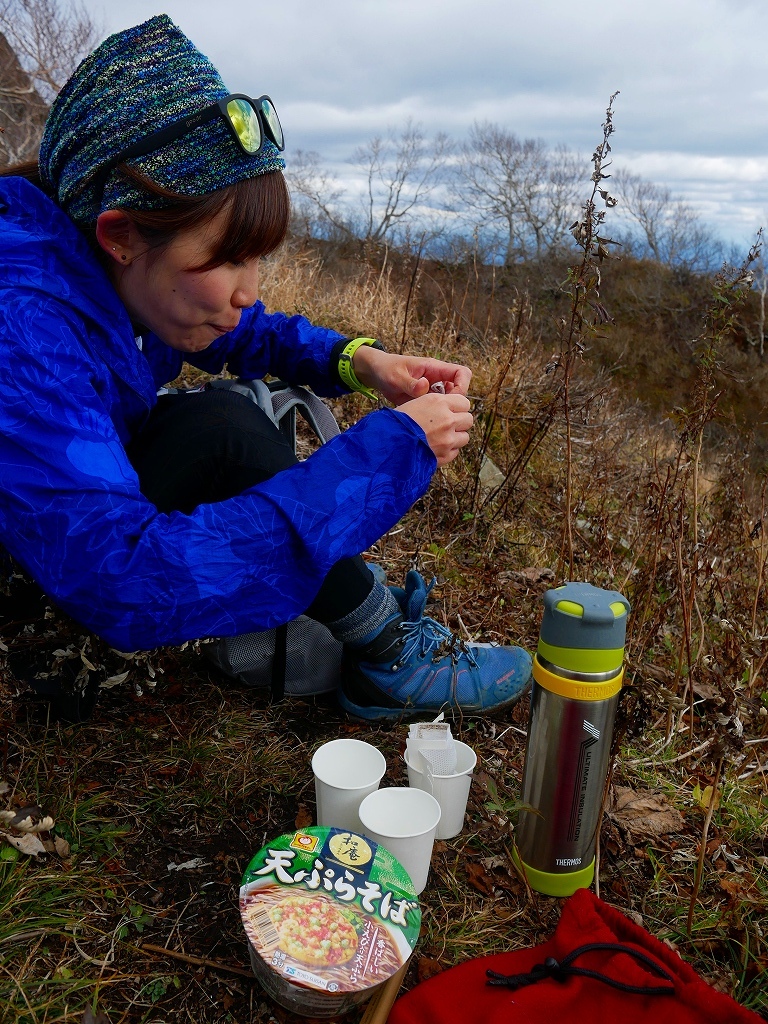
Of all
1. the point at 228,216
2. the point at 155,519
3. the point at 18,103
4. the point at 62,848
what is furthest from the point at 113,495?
the point at 18,103

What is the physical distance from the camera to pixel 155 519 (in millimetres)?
1315

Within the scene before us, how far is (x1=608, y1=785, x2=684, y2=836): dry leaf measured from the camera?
1.84 m

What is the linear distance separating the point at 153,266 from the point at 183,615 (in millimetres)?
681

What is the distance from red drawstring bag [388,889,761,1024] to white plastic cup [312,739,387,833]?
368mm

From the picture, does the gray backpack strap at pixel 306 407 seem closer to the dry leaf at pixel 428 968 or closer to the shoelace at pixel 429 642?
the shoelace at pixel 429 642

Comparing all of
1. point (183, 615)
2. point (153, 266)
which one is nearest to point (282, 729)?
point (183, 615)

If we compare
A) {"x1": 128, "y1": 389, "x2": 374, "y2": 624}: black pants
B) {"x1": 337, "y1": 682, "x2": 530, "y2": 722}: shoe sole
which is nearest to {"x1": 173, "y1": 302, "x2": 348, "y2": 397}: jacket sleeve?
{"x1": 128, "y1": 389, "x2": 374, "y2": 624}: black pants

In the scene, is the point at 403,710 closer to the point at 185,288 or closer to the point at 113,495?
the point at 113,495

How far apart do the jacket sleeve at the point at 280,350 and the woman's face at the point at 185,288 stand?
706 millimetres

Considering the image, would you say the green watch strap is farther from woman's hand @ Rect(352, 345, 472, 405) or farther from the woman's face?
the woman's face

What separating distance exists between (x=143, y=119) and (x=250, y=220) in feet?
0.81

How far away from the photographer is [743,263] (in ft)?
6.35

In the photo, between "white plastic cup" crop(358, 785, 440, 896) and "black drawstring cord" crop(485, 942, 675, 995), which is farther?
"white plastic cup" crop(358, 785, 440, 896)

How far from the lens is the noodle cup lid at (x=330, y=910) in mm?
1202
